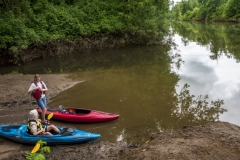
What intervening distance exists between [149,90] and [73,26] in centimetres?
1309

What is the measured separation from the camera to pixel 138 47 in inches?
976

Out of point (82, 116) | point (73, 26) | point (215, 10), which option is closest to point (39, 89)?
point (82, 116)

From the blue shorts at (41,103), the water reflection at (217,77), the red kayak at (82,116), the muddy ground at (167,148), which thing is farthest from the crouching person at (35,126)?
the water reflection at (217,77)

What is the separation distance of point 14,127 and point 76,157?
102 inches

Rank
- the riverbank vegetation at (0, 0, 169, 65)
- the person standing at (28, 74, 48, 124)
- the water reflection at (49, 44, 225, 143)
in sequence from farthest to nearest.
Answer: the riverbank vegetation at (0, 0, 169, 65), the water reflection at (49, 44, 225, 143), the person standing at (28, 74, 48, 124)

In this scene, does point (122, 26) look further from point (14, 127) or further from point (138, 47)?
point (14, 127)

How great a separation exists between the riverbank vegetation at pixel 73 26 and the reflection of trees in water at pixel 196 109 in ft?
42.3

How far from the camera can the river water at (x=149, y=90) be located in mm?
8141

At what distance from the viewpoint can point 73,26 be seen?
2159cm

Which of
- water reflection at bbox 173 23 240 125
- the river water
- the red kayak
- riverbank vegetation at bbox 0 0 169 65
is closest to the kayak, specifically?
the river water

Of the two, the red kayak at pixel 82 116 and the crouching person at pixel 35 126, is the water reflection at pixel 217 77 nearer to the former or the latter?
the red kayak at pixel 82 116

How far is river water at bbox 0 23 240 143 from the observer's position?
8.14 m

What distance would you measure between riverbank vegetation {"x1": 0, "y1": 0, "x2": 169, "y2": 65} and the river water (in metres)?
1.60

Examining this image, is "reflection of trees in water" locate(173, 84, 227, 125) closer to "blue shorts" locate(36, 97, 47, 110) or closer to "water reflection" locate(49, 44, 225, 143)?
"water reflection" locate(49, 44, 225, 143)
